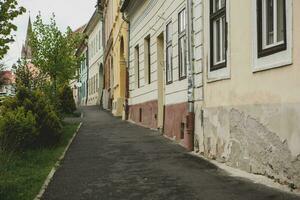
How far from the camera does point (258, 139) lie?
379 inches

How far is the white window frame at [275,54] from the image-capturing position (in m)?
8.52

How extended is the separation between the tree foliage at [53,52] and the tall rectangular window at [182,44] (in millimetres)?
16244

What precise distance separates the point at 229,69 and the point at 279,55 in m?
Result: 2.33

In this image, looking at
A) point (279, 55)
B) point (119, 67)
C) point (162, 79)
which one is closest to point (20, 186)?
point (279, 55)

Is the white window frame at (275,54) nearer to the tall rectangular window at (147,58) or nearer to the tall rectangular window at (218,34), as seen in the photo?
the tall rectangular window at (218,34)

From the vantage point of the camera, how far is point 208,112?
1257 centimetres

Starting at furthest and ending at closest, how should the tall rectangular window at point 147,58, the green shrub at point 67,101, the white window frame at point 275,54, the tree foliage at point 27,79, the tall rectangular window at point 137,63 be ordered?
the green shrub at point 67,101, the tall rectangular window at point 137,63, the tree foliage at point 27,79, the tall rectangular window at point 147,58, the white window frame at point 275,54

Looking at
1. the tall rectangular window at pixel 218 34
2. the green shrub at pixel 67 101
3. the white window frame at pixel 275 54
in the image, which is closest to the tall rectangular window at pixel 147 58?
the tall rectangular window at pixel 218 34

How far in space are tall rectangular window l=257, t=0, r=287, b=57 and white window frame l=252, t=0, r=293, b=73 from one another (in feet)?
0.27

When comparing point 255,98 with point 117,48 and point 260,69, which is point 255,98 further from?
point 117,48

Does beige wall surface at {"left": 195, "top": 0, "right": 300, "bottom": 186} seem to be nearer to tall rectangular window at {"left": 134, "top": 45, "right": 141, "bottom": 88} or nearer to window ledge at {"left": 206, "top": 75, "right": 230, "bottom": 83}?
window ledge at {"left": 206, "top": 75, "right": 230, "bottom": 83}

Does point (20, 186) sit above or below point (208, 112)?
below

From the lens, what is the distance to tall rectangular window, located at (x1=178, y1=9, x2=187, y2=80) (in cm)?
1508

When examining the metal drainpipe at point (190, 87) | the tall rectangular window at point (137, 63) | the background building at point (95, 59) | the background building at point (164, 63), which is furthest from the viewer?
the background building at point (95, 59)
